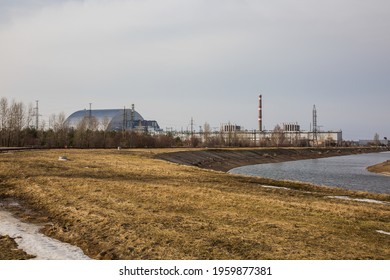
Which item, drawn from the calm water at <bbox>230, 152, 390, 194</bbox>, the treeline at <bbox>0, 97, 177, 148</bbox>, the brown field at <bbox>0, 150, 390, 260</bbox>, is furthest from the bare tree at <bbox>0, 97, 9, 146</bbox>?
the brown field at <bbox>0, 150, 390, 260</bbox>

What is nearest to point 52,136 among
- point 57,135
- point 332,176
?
point 57,135

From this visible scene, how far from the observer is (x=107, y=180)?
2375 cm

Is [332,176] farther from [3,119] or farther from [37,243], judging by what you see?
[3,119]

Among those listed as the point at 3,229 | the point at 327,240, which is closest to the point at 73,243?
the point at 3,229

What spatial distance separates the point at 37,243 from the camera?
11375 mm

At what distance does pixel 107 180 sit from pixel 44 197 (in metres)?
5.70

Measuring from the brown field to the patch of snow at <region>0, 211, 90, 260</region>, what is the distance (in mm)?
338

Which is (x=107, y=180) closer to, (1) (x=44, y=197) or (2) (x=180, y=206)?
(1) (x=44, y=197)

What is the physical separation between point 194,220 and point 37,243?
4.89m

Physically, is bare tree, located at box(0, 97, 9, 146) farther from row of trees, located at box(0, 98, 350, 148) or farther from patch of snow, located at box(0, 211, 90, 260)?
patch of snow, located at box(0, 211, 90, 260)

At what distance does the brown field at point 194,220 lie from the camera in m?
10.5

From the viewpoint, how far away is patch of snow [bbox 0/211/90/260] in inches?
404

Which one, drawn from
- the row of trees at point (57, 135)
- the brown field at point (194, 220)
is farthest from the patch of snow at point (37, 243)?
the row of trees at point (57, 135)

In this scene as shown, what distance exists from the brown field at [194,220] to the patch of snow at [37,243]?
338 mm
